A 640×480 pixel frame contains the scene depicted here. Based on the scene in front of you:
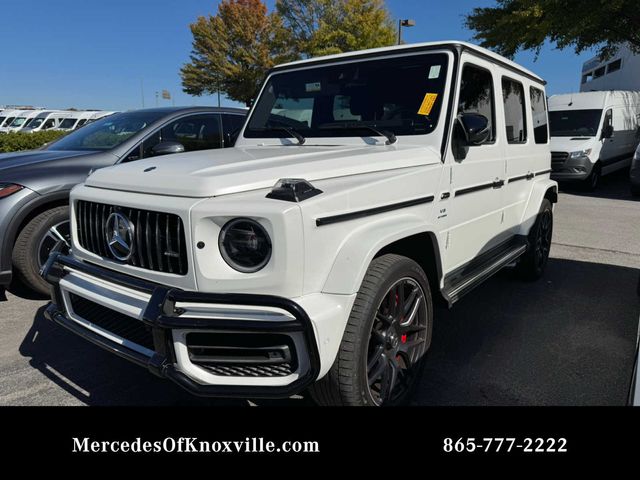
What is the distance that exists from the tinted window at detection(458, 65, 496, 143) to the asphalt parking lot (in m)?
1.56

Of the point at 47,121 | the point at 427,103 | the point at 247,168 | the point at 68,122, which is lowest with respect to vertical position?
the point at 247,168

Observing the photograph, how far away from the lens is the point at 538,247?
192 inches

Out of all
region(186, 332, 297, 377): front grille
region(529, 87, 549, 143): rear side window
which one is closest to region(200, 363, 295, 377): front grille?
region(186, 332, 297, 377): front grille

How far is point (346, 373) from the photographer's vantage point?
2035mm

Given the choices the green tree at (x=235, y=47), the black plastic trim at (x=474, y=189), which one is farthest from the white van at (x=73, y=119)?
the black plastic trim at (x=474, y=189)

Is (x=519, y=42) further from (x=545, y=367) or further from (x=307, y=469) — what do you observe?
(x=307, y=469)

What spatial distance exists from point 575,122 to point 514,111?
9926 mm

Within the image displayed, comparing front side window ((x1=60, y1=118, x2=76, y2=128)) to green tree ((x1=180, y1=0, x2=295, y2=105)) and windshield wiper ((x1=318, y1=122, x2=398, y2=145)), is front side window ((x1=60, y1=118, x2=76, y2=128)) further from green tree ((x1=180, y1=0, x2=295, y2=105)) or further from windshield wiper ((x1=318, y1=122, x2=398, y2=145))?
windshield wiper ((x1=318, y1=122, x2=398, y2=145))

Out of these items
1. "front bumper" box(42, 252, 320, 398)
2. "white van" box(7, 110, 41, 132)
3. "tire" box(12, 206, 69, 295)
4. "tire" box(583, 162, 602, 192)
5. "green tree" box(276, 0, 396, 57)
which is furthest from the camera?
"white van" box(7, 110, 41, 132)

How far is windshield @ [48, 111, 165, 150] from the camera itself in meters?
4.75

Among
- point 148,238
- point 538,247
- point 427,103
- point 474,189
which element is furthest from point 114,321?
point 538,247

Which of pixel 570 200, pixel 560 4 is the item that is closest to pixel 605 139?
pixel 570 200

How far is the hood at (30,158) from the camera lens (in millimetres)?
4109

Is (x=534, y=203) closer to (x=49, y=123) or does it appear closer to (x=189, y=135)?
(x=189, y=135)
